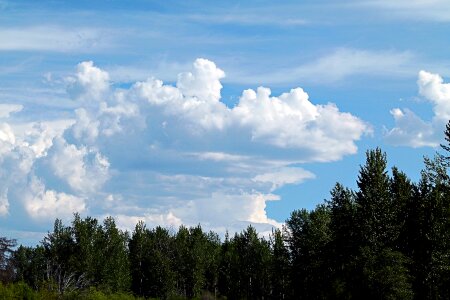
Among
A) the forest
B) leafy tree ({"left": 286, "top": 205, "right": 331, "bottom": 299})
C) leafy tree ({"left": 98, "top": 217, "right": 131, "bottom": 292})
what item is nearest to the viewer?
the forest

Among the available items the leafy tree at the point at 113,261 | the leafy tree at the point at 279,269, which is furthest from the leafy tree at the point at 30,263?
the leafy tree at the point at 279,269

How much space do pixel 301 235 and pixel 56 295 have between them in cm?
4551

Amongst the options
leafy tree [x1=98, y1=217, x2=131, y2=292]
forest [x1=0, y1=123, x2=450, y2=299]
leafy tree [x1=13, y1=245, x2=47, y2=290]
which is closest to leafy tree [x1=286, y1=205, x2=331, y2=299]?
forest [x1=0, y1=123, x2=450, y2=299]

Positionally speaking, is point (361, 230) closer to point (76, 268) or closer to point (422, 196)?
point (422, 196)

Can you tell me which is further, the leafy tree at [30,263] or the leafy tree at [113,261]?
the leafy tree at [30,263]

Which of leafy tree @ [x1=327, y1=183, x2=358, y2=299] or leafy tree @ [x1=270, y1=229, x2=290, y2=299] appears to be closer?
leafy tree @ [x1=327, y1=183, x2=358, y2=299]

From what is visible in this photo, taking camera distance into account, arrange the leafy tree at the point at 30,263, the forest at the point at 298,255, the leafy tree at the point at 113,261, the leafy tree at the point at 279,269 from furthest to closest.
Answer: the leafy tree at the point at 30,263 → the leafy tree at the point at 113,261 → the leafy tree at the point at 279,269 → the forest at the point at 298,255

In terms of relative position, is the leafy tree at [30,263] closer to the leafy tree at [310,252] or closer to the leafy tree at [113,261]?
the leafy tree at [113,261]

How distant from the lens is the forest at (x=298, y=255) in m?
74.9

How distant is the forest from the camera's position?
74938 mm

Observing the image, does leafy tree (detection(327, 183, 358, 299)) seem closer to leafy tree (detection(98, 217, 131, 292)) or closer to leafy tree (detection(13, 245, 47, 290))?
leafy tree (detection(98, 217, 131, 292))

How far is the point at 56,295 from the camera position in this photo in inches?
3046

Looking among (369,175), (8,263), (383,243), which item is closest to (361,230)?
(383,243)

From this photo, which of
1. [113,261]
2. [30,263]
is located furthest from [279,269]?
[30,263]
